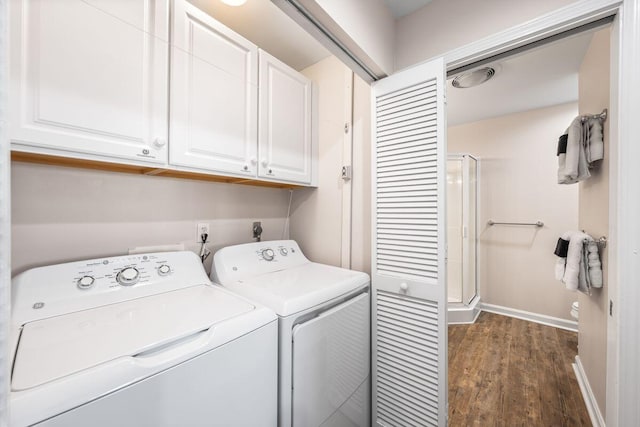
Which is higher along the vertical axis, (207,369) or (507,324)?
(207,369)

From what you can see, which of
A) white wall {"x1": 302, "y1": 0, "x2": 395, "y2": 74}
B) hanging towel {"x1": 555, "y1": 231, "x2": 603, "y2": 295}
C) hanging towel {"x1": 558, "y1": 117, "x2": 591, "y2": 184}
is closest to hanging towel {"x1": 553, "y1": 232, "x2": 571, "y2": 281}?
hanging towel {"x1": 555, "y1": 231, "x2": 603, "y2": 295}

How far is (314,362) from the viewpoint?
1149 millimetres

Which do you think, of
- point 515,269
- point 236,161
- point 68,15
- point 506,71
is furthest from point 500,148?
point 68,15

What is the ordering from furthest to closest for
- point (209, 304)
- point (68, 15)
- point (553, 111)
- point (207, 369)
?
point (553, 111)
point (209, 304)
point (68, 15)
point (207, 369)

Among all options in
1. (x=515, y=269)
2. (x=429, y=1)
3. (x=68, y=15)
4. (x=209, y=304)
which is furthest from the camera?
(x=515, y=269)

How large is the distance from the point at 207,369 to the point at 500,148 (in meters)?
3.78

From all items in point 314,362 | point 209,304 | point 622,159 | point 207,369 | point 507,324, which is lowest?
point 507,324

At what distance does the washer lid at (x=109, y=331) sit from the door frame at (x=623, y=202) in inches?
55.6

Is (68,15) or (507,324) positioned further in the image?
(507,324)

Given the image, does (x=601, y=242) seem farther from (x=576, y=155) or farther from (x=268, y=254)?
(x=268, y=254)

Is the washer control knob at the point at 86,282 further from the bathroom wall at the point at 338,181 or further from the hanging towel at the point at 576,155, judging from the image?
the hanging towel at the point at 576,155

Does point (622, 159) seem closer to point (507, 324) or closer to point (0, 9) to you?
point (0, 9)

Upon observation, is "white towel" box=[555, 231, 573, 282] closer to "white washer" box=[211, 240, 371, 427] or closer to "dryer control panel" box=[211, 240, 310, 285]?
"white washer" box=[211, 240, 371, 427]

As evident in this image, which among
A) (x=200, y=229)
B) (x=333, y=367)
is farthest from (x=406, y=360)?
(x=200, y=229)
